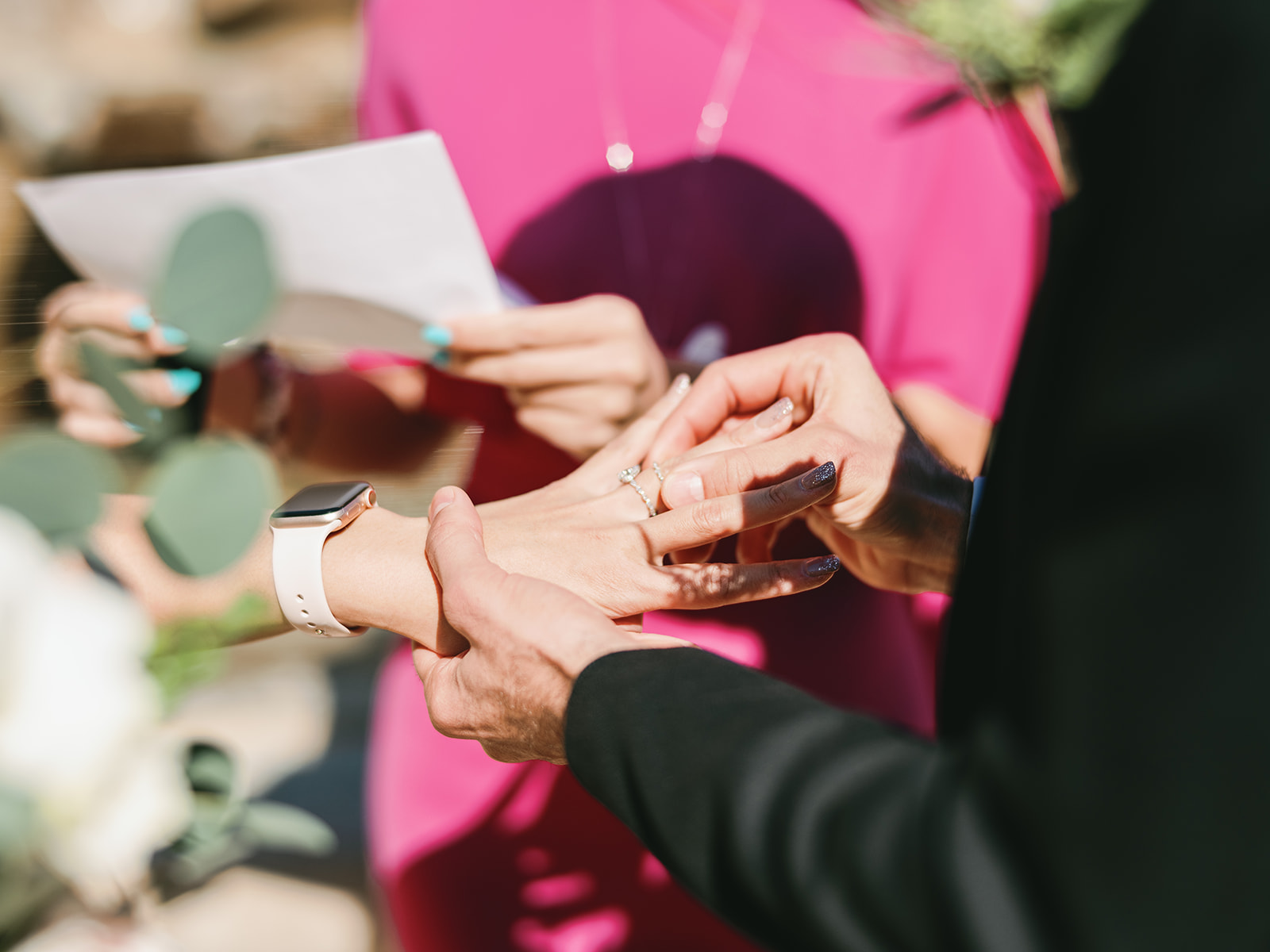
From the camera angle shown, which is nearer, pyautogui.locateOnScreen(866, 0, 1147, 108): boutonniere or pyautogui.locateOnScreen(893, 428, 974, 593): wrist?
pyautogui.locateOnScreen(893, 428, 974, 593): wrist

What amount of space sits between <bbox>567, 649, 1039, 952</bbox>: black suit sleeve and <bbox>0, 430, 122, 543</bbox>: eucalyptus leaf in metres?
0.25

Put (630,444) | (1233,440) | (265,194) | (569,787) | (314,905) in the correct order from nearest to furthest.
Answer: (1233,440) → (265,194) → (630,444) → (569,787) → (314,905)

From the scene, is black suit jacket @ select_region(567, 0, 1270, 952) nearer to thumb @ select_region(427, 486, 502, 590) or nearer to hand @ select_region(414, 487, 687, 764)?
hand @ select_region(414, 487, 687, 764)

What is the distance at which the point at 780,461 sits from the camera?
0.60 m

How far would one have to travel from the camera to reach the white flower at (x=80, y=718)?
12.0 inches

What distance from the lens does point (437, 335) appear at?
70 centimetres

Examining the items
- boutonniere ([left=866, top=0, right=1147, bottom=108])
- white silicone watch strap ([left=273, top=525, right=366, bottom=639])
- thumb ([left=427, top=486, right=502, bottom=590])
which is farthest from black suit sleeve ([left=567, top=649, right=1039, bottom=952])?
boutonniere ([left=866, top=0, right=1147, bottom=108])

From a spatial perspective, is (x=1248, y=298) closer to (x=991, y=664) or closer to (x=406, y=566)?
(x=991, y=664)

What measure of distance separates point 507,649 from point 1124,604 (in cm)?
34

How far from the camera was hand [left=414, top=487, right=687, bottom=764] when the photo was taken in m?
0.46

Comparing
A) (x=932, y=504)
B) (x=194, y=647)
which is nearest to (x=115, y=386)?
(x=194, y=647)

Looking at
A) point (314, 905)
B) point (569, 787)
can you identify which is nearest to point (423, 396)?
point (569, 787)

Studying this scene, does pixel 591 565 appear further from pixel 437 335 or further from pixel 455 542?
pixel 437 335

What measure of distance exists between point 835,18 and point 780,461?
23.7 inches
